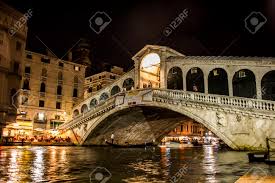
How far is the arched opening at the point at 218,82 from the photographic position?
24.8m

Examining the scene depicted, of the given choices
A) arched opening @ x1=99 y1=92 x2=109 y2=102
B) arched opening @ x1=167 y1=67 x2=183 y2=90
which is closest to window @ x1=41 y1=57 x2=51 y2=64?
arched opening @ x1=99 y1=92 x2=109 y2=102

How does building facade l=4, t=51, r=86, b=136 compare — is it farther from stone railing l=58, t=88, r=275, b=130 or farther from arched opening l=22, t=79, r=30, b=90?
stone railing l=58, t=88, r=275, b=130

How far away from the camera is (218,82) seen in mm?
25375

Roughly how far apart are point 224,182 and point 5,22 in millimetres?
33004

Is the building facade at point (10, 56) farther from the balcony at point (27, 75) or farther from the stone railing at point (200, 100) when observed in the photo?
the stone railing at point (200, 100)

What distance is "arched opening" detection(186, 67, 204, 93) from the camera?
2673 centimetres

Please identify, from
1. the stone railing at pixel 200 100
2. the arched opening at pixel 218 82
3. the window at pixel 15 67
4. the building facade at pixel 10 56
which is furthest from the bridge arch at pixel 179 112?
the window at pixel 15 67

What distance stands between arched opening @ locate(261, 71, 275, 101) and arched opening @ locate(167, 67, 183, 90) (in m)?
7.75

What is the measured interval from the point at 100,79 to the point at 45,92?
15.4m

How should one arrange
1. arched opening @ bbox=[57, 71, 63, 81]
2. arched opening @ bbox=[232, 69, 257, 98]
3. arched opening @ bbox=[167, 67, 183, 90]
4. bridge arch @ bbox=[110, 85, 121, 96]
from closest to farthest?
arched opening @ bbox=[232, 69, 257, 98] → arched opening @ bbox=[167, 67, 183, 90] → bridge arch @ bbox=[110, 85, 121, 96] → arched opening @ bbox=[57, 71, 63, 81]

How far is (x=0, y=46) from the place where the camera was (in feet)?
104

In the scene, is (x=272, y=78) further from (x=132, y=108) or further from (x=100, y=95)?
(x=100, y=95)

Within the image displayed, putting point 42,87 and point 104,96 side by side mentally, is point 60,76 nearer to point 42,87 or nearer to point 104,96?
point 42,87

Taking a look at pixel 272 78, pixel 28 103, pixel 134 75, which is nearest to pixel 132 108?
pixel 134 75
